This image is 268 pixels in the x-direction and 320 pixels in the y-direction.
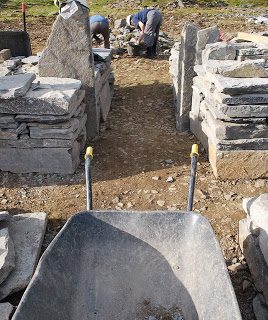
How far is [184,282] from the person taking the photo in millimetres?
2977

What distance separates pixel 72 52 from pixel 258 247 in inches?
151

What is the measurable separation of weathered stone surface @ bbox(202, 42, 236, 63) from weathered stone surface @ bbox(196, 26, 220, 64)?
0.32 meters

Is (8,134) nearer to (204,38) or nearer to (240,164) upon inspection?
(240,164)

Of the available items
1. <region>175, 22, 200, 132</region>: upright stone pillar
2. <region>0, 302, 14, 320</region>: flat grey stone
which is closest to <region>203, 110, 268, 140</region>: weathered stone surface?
<region>175, 22, 200, 132</region>: upright stone pillar

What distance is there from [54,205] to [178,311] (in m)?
2.34

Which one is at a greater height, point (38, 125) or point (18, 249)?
point (38, 125)

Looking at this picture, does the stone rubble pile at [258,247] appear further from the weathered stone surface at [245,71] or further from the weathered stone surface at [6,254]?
the weathered stone surface at [6,254]

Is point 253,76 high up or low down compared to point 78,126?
up

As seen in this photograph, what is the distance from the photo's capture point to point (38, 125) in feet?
16.7

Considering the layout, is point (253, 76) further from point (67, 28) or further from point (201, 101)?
point (67, 28)

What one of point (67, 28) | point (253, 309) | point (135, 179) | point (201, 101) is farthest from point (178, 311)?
point (67, 28)

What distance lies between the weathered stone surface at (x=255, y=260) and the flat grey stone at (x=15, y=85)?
10.3 feet

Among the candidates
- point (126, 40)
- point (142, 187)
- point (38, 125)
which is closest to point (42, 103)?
point (38, 125)

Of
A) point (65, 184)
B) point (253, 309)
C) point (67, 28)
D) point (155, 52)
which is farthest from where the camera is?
point (155, 52)
